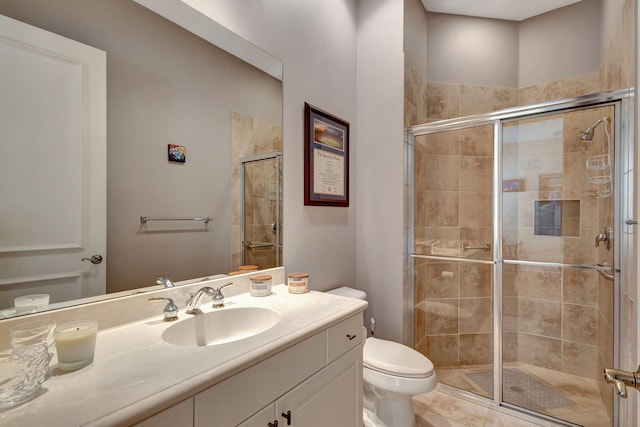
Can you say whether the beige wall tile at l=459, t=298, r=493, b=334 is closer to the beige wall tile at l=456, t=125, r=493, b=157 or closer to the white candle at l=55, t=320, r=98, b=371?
the beige wall tile at l=456, t=125, r=493, b=157

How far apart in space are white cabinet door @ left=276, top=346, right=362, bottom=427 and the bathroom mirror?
63cm

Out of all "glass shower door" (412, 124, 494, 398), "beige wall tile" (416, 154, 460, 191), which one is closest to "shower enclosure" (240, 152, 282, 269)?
"glass shower door" (412, 124, 494, 398)

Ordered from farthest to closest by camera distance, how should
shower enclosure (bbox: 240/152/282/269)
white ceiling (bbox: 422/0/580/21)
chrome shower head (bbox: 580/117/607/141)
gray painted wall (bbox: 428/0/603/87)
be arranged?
gray painted wall (bbox: 428/0/603/87), white ceiling (bbox: 422/0/580/21), chrome shower head (bbox: 580/117/607/141), shower enclosure (bbox: 240/152/282/269)

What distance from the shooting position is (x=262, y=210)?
1556 millimetres

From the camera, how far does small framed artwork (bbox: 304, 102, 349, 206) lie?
181cm

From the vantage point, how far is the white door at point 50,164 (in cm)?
82

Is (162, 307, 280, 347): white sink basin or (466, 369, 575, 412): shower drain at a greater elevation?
(162, 307, 280, 347): white sink basin

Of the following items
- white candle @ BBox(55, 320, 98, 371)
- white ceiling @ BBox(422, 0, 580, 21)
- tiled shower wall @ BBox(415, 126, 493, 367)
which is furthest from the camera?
white ceiling @ BBox(422, 0, 580, 21)

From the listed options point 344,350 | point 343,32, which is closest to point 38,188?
point 344,350

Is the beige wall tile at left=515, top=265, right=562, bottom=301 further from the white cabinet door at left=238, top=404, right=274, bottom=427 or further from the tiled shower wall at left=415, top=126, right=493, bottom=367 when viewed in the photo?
the white cabinet door at left=238, top=404, right=274, bottom=427

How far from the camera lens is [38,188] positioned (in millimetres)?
872

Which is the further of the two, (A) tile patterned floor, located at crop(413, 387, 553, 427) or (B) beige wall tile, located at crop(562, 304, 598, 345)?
(B) beige wall tile, located at crop(562, 304, 598, 345)

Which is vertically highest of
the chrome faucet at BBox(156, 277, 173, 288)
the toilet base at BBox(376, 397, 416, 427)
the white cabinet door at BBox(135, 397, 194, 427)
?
the chrome faucet at BBox(156, 277, 173, 288)

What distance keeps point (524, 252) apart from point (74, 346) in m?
2.44
